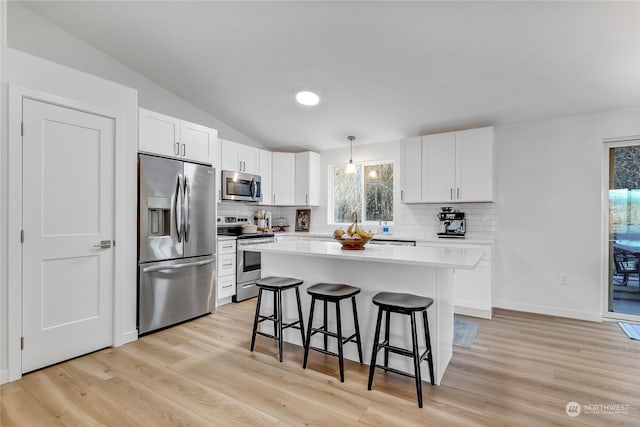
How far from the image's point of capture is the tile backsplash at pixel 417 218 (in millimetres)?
4263

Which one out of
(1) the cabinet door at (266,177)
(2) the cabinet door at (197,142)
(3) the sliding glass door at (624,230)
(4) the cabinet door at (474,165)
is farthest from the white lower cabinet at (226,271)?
(3) the sliding glass door at (624,230)

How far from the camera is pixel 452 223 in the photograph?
14.3 feet

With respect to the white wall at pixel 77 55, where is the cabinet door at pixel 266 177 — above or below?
below

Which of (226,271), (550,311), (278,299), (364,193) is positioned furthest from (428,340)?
(364,193)

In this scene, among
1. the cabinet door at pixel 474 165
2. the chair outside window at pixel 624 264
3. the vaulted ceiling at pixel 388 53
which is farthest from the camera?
the cabinet door at pixel 474 165

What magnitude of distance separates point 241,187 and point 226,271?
4.15 ft

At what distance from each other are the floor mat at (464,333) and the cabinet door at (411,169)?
169 cm

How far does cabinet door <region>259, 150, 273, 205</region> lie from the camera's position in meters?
5.32

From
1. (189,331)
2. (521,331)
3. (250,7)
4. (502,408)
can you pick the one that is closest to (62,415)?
(189,331)

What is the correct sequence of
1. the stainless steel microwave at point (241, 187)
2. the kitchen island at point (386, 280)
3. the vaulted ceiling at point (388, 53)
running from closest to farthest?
the kitchen island at point (386, 280) < the vaulted ceiling at point (388, 53) < the stainless steel microwave at point (241, 187)

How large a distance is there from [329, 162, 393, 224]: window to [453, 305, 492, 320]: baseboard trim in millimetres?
1701

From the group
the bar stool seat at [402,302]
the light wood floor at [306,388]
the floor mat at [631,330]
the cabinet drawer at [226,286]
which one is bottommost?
the light wood floor at [306,388]

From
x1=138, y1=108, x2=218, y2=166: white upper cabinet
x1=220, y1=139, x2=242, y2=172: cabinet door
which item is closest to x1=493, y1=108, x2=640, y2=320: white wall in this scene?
x1=220, y1=139, x2=242, y2=172: cabinet door

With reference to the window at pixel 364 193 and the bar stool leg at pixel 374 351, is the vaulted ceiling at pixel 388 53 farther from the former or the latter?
the bar stool leg at pixel 374 351
